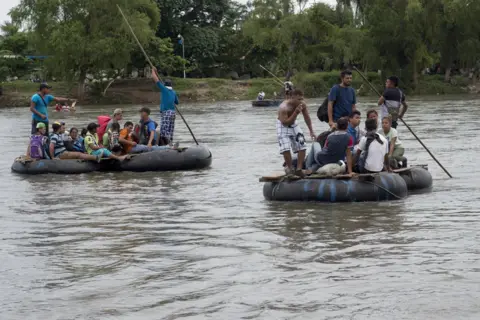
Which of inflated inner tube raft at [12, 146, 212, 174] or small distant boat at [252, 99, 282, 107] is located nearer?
inflated inner tube raft at [12, 146, 212, 174]

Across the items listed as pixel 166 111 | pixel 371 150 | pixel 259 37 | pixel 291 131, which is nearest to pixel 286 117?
pixel 291 131

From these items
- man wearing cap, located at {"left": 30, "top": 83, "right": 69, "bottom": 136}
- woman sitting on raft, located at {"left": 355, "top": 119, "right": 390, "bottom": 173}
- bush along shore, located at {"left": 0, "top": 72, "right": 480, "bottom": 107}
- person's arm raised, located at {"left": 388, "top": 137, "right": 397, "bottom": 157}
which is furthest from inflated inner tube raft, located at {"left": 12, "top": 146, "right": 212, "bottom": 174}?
bush along shore, located at {"left": 0, "top": 72, "right": 480, "bottom": 107}

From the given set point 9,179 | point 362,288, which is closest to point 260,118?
point 9,179

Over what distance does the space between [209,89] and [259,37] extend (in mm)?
5982

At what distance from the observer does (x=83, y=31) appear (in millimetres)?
63250

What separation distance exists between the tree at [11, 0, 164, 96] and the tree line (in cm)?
6

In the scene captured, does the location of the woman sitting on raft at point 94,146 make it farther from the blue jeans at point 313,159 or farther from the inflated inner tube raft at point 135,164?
the blue jeans at point 313,159

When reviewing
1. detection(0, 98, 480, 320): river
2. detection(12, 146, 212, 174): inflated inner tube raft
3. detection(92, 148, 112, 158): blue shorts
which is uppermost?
detection(92, 148, 112, 158): blue shorts

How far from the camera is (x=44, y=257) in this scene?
1036 cm

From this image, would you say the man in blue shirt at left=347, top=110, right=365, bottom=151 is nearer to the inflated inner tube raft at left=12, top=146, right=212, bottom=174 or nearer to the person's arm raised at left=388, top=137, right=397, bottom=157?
the person's arm raised at left=388, top=137, right=397, bottom=157

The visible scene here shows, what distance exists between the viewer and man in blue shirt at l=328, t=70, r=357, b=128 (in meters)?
14.6

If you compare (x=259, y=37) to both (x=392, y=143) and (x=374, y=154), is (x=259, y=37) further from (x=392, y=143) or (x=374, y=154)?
(x=374, y=154)

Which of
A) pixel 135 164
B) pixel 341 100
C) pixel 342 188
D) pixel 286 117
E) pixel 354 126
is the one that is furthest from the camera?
pixel 135 164

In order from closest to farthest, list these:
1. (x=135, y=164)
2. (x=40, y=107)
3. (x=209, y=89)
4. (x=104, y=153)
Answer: (x=135, y=164), (x=104, y=153), (x=40, y=107), (x=209, y=89)
